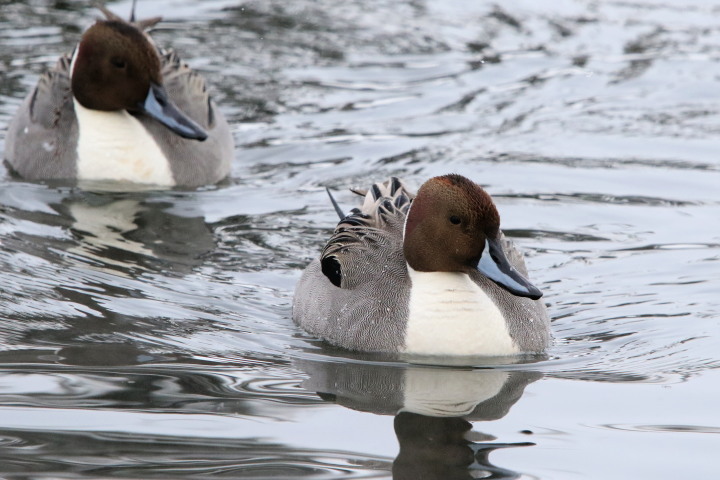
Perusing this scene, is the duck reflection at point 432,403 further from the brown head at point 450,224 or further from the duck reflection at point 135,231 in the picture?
the duck reflection at point 135,231

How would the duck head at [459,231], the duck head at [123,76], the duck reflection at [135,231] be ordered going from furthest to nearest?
the duck head at [123,76] → the duck reflection at [135,231] → the duck head at [459,231]

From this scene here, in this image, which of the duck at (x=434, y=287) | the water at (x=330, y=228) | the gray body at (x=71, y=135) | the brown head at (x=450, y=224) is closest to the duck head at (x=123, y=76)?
the gray body at (x=71, y=135)

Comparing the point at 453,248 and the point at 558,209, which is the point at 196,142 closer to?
the point at 558,209

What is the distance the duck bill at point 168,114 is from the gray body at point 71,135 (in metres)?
0.28

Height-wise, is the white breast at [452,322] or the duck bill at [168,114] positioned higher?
the duck bill at [168,114]

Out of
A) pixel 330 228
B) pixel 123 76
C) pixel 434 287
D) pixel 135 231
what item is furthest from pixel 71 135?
pixel 434 287

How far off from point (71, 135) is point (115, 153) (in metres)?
0.34

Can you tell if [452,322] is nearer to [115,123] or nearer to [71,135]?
[115,123]

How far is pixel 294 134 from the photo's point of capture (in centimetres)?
1052

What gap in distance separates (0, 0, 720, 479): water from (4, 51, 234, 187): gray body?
0.56 ft

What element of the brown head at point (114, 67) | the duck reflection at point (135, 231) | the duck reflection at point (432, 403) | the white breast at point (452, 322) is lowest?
the duck reflection at point (135, 231)

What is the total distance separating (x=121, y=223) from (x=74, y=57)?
5.16 ft

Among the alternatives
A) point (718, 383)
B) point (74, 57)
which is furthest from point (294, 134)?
point (718, 383)

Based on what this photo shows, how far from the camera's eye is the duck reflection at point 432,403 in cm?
474
